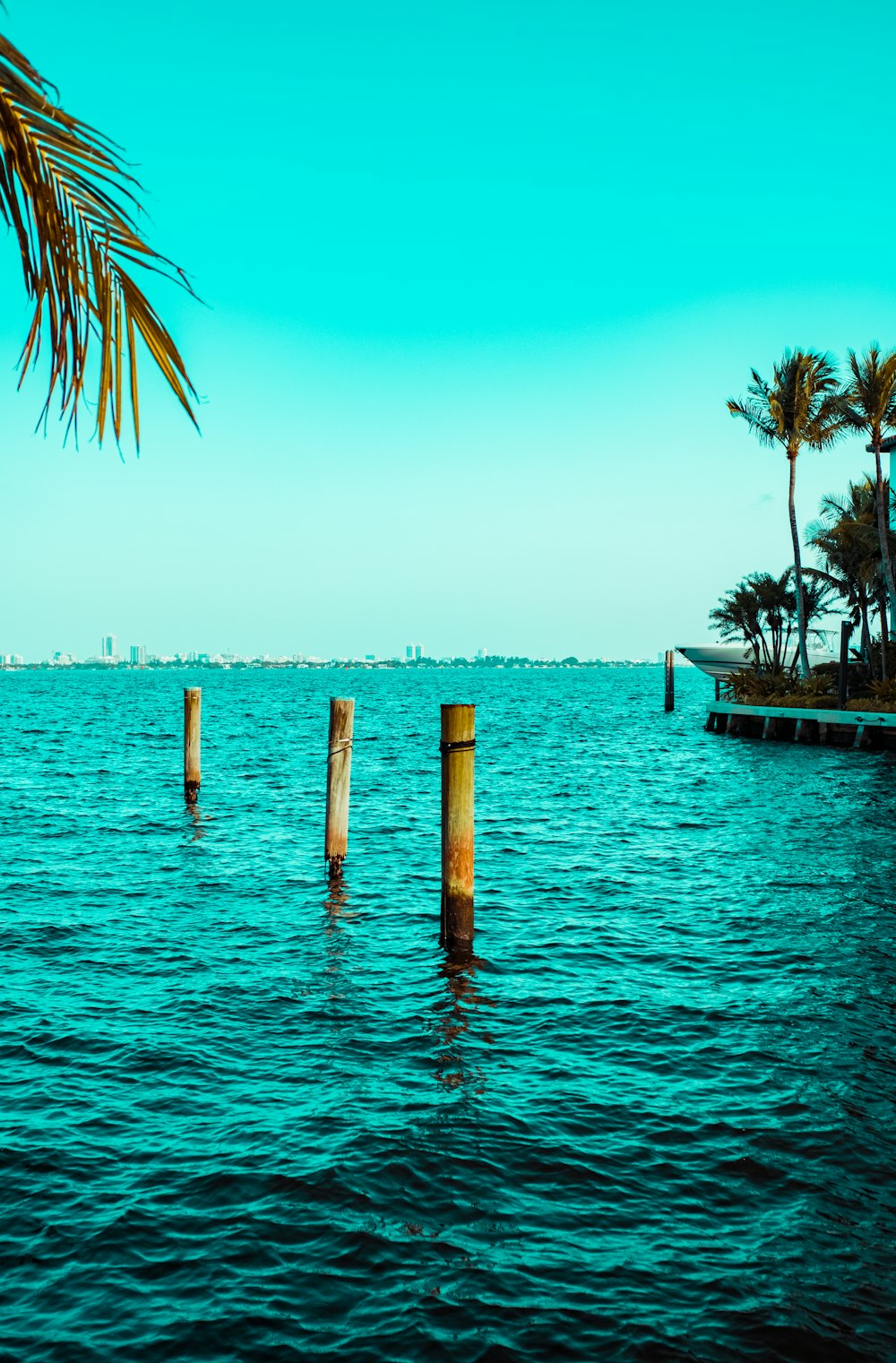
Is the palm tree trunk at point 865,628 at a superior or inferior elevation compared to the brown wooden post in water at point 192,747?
superior

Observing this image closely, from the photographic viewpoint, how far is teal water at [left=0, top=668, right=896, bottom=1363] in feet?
18.0

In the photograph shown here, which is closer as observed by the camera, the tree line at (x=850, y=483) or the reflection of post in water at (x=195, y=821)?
the reflection of post in water at (x=195, y=821)

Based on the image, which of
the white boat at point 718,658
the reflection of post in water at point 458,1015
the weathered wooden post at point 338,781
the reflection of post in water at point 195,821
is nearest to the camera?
the reflection of post in water at point 458,1015

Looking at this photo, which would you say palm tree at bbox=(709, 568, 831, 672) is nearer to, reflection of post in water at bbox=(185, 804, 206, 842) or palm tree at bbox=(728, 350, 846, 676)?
Result: palm tree at bbox=(728, 350, 846, 676)

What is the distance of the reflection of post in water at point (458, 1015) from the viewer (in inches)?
336

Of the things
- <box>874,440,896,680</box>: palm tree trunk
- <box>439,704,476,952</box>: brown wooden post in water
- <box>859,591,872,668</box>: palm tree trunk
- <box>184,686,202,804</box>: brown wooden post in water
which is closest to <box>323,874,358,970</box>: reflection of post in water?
<box>439,704,476,952</box>: brown wooden post in water

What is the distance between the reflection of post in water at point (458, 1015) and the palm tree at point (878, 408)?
108 ft

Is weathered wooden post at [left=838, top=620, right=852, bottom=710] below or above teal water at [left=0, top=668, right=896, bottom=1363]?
above

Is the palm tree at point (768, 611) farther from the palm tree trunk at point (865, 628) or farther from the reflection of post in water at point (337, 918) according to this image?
the reflection of post in water at point (337, 918)

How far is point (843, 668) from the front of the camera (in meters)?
36.6

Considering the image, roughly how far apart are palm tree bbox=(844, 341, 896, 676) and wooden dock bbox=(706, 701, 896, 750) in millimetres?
4173

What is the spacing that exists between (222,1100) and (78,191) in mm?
7428

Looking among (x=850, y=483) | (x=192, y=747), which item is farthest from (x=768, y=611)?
(x=192, y=747)

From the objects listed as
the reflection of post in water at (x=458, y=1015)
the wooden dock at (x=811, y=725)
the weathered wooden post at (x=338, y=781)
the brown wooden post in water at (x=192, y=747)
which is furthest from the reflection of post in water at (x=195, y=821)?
the wooden dock at (x=811, y=725)
